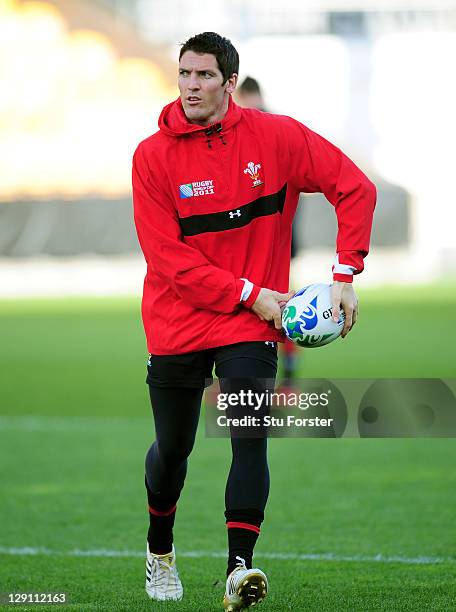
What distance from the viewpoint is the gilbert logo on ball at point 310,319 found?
469 centimetres

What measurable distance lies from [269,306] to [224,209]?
41 centimetres

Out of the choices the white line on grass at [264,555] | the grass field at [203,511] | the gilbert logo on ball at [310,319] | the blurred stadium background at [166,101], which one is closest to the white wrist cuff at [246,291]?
the gilbert logo on ball at [310,319]

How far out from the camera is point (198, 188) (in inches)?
187

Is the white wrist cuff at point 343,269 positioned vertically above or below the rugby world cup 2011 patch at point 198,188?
below

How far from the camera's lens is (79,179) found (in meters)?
44.3

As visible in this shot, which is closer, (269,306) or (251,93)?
(269,306)

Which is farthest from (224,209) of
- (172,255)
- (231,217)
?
(172,255)

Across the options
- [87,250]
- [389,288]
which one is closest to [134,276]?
[87,250]

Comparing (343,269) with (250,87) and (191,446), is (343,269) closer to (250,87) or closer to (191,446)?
(191,446)

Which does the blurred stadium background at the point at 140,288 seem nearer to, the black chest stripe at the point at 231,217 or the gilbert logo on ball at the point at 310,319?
the gilbert logo on ball at the point at 310,319

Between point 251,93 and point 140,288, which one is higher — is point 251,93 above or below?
above

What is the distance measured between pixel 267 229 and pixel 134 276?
31.0m

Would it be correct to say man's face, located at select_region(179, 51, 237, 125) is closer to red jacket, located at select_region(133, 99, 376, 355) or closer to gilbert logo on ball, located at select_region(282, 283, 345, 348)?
red jacket, located at select_region(133, 99, 376, 355)

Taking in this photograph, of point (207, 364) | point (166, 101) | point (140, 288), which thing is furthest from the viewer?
point (166, 101)
